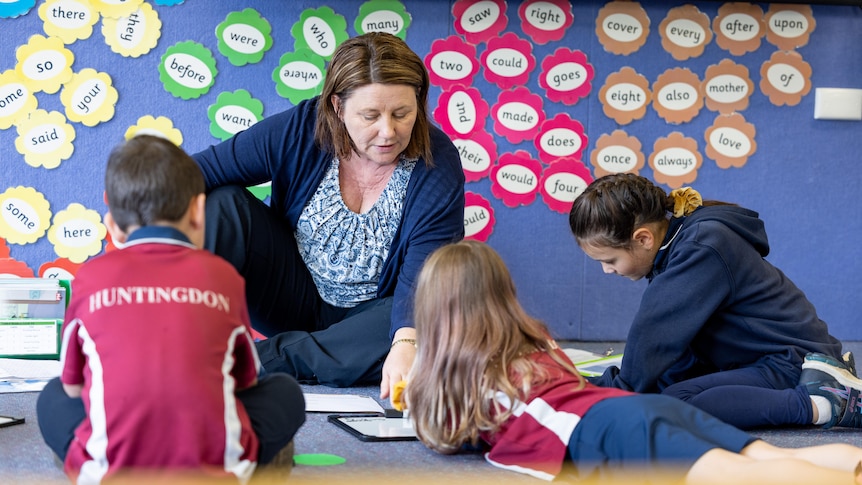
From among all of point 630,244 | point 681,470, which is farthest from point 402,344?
point 681,470

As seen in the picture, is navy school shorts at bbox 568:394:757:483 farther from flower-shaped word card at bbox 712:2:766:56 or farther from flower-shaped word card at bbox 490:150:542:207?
flower-shaped word card at bbox 712:2:766:56

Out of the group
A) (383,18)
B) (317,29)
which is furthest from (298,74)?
(383,18)

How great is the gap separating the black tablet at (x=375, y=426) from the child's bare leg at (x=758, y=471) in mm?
450

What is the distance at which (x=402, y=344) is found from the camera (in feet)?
5.04

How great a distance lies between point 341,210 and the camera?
72.0 inches

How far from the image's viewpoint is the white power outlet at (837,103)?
2533mm

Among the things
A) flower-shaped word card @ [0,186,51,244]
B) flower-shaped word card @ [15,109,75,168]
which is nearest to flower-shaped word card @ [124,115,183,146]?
flower-shaped word card @ [15,109,75,168]

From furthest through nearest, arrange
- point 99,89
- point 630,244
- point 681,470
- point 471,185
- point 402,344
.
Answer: point 471,185 < point 99,89 < point 630,244 < point 402,344 < point 681,470

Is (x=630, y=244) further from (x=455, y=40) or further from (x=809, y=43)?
(x=809, y=43)

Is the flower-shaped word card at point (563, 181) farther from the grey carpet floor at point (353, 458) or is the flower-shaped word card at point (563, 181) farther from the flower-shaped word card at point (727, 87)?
the grey carpet floor at point (353, 458)

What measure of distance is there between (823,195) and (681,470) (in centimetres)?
172

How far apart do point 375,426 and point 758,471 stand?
590mm

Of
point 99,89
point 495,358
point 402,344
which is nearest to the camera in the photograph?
point 495,358

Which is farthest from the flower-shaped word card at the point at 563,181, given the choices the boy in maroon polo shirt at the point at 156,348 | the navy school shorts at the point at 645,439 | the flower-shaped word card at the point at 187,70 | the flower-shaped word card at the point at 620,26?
the boy in maroon polo shirt at the point at 156,348
